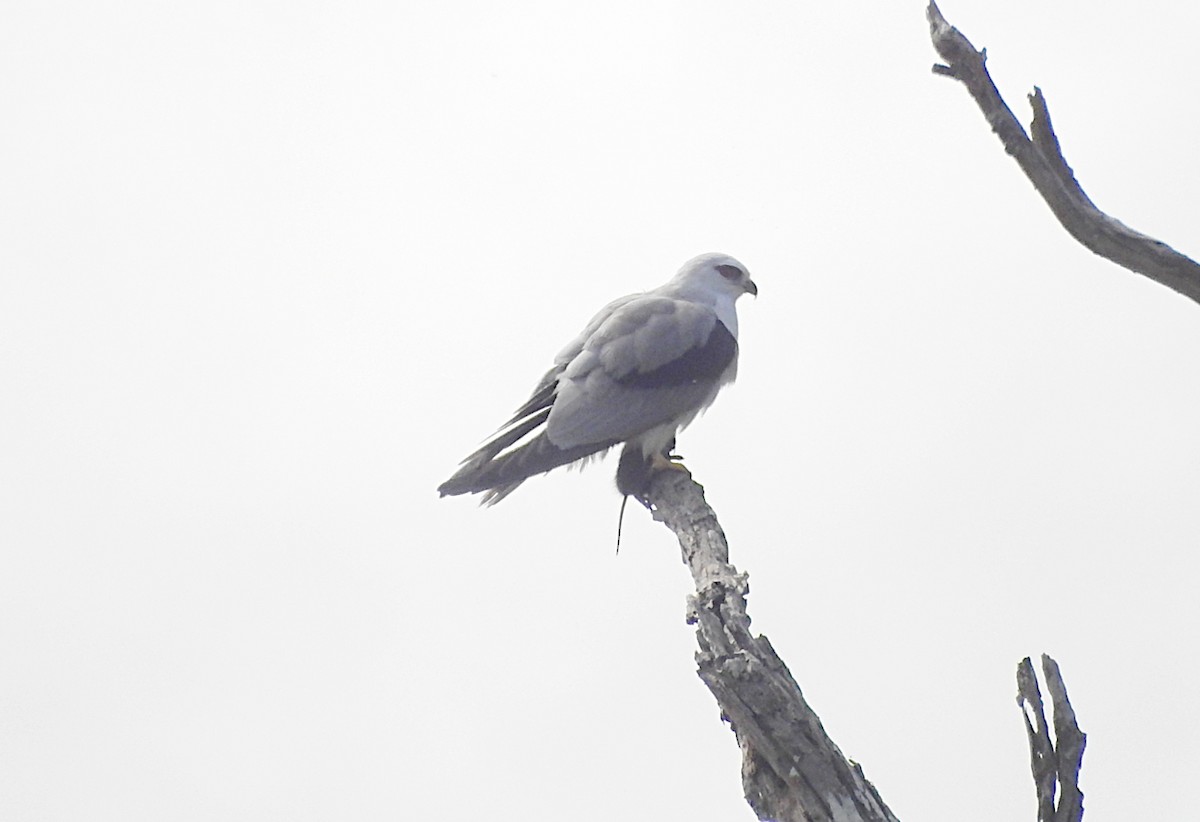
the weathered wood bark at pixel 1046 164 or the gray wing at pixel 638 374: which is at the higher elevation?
the gray wing at pixel 638 374

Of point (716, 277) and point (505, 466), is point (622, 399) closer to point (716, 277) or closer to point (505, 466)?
point (505, 466)

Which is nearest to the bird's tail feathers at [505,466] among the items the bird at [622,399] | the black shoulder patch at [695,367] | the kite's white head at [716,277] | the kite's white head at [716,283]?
the bird at [622,399]

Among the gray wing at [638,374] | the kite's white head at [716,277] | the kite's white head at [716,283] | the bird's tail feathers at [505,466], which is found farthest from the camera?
the kite's white head at [716,277]

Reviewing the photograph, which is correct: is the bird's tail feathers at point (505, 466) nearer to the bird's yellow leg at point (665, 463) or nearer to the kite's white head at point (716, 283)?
the bird's yellow leg at point (665, 463)

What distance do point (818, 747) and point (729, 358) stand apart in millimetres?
3838

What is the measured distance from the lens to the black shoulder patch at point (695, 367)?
25.2 feet

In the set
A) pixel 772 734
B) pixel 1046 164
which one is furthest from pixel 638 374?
pixel 772 734

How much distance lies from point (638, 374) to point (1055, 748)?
3.72m

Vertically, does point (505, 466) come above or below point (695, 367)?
below

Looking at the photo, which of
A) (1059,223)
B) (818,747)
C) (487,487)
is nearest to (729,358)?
(487,487)

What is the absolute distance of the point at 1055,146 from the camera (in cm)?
475

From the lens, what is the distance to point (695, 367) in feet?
25.7

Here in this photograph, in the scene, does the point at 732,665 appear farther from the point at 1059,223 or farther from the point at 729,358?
the point at 729,358

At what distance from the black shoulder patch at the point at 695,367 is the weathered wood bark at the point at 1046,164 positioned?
10.3ft
